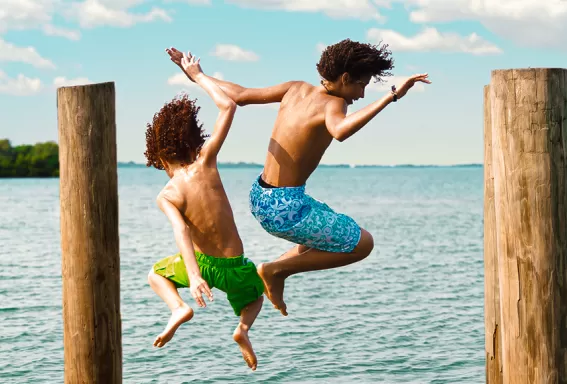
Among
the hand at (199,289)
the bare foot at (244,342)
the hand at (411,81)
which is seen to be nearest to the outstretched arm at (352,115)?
the hand at (411,81)

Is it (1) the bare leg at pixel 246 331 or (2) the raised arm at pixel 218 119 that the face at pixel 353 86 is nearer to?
(2) the raised arm at pixel 218 119

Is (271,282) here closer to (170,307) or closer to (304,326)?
(170,307)

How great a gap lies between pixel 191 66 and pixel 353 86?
1.18 meters

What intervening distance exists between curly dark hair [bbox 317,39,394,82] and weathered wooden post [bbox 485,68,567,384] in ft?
2.96

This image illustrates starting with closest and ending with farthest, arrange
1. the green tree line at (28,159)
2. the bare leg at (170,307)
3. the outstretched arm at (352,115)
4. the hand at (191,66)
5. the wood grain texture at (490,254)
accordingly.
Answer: the outstretched arm at (352,115)
the bare leg at (170,307)
the hand at (191,66)
the wood grain texture at (490,254)
the green tree line at (28,159)

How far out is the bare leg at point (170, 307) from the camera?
20.1 feet

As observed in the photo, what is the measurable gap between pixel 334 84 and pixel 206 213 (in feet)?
4.05

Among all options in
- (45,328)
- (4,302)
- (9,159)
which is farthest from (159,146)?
(9,159)

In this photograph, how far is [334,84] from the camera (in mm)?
6301

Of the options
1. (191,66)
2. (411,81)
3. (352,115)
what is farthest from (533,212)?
(191,66)

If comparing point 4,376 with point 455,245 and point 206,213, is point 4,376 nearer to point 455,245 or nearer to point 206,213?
point 206,213

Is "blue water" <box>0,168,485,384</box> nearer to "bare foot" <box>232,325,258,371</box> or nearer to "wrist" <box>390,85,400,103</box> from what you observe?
"bare foot" <box>232,325,258,371</box>

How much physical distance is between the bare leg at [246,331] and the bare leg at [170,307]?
41 centimetres

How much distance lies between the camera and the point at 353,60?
6.23 m
